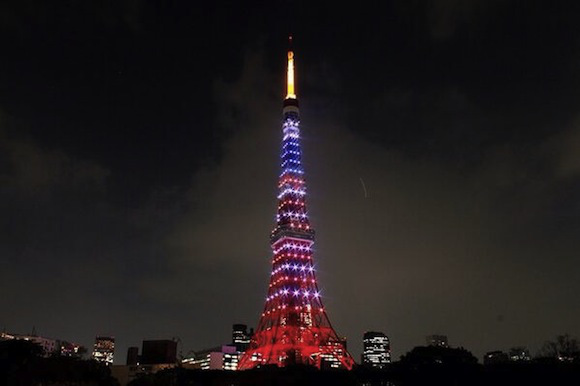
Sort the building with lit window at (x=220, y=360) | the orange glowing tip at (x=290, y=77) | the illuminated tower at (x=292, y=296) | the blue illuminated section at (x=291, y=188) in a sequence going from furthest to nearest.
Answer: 1. the building with lit window at (x=220, y=360)
2. the orange glowing tip at (x=290, y=77)
3. the blue illuminated section at (x=291, y=188)
4. the illuminated tower at (x=292, y=296)

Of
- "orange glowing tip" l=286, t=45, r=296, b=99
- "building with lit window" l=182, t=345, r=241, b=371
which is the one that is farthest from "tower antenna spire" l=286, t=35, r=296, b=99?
"building with lit window" l=182, t=345, r=241, b=371

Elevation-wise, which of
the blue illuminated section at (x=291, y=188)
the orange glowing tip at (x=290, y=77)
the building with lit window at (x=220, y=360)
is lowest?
the building with lit window at (x=220, y=360)

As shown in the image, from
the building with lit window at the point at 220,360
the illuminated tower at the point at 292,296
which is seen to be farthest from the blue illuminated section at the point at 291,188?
the building with lit window at the point at 220,360

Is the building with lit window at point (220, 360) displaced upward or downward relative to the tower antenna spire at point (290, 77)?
downward

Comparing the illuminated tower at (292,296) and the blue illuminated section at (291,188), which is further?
the blue illuminated section at (291,188)

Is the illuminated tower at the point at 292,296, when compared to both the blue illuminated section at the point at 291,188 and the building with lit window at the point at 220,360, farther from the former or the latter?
the building with lit window at the point at 220,360

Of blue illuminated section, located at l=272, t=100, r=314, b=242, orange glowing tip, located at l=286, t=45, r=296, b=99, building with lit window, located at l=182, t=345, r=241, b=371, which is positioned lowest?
building with lit window, located at l=182, t=345, r=241, b=371

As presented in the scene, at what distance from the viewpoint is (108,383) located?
174 feet

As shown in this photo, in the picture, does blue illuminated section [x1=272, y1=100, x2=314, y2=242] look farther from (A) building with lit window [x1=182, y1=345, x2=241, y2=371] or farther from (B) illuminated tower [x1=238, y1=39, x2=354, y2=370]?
(A) building with lit window [x1=182, y1=345, x2=241, y2=371]

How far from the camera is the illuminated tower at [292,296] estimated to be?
79750mm

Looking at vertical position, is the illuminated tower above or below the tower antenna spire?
below

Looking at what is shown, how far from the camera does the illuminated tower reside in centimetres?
7975

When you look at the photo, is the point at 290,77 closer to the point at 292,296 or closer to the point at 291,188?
the point at 291,188

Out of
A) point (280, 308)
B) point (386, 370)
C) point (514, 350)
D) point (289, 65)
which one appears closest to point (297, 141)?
point (289, 65)
